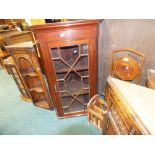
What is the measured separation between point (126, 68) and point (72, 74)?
888mm

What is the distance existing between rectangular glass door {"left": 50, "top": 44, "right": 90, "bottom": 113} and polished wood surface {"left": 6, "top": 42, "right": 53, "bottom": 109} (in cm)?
32

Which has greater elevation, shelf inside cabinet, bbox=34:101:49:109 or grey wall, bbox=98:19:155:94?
grey wall, bbox=98:19:155:94

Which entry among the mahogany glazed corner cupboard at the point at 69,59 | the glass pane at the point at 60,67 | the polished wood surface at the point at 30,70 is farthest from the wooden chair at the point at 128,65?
the polished wood surface at the point at 30,70

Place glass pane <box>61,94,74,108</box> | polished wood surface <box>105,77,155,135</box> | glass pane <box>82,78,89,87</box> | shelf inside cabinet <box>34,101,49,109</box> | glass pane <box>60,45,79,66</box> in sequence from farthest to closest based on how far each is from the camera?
shelf inside cabinet <box>34,101,49,109</box>
glass pane <box>61,94,74,108</box>
glass pane <box>82,78,89,87</box>
glass pane <box>60,45,79,66</box>
polished wood surface <box>105,77,155,135</box>

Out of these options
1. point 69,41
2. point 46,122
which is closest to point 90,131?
point 46,122

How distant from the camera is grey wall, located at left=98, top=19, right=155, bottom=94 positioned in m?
1.51

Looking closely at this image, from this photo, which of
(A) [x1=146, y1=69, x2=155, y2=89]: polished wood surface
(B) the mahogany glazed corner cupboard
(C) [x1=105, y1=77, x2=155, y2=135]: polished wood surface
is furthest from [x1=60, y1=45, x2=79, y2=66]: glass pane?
(A) [x1=146, y1=69, x2=155, y2=89]: polished wood surface

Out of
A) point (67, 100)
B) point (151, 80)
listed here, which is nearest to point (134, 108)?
point (151, 80)

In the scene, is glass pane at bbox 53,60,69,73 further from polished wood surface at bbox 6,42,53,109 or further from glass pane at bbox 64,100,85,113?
glass pane at bbox 64,100,85,113

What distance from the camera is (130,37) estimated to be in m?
1.68

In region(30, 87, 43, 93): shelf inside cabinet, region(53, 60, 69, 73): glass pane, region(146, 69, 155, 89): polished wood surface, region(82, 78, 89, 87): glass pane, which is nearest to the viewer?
region(146, 69, 155, 89): polished wood surface

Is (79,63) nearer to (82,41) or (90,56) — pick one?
(90,56)
